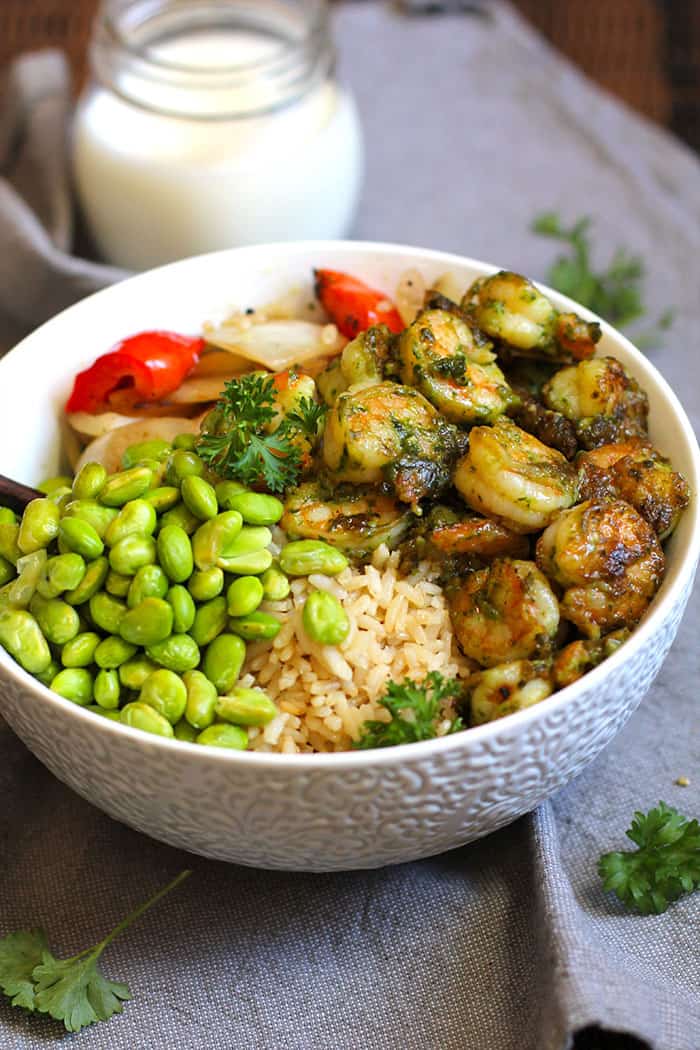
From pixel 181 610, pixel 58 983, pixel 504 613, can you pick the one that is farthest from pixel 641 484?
pixel 58 983

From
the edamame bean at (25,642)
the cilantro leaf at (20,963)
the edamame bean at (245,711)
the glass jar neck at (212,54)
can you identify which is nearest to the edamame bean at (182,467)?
the edamame bean at (25,642)

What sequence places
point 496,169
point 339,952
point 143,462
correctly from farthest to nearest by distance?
point 496,169 < point 143,462 < point 339,952

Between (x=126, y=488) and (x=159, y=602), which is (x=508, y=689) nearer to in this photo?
(x=159, y=602)

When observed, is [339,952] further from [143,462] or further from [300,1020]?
[143,462]

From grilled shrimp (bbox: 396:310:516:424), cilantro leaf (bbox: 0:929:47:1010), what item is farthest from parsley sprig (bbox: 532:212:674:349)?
cilantro leaf (bbox: 0:929:47:1010)

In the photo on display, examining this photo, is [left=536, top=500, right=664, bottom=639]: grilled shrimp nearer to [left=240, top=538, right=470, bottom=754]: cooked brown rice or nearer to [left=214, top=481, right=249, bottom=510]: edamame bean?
[left=240, top=538, right=470, bottom=754]: cooked brown rice

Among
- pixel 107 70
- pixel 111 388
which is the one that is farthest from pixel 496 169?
pixel 111 388
